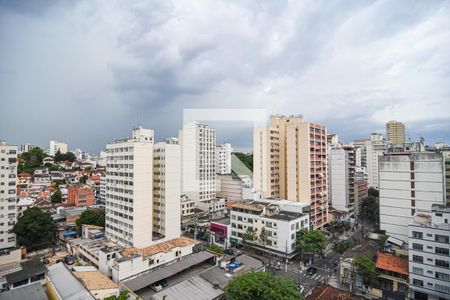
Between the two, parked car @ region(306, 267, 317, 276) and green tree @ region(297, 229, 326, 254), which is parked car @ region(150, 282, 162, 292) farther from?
green tree @ region(297, 229, 326, 254)

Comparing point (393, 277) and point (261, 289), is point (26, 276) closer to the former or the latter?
point (261, 289)

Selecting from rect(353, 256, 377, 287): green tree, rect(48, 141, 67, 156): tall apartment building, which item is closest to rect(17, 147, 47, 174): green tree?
rect(48, 141, 67, 156): tall apartment building

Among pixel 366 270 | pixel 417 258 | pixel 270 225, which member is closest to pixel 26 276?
pixel 270 225

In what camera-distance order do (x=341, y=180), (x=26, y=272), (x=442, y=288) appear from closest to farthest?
(x=442, y=288) → (x=26, y=272) → (x=341, y=180)

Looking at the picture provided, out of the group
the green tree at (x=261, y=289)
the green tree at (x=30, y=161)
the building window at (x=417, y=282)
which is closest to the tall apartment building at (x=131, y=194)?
the green tree at (x=261, y=289)

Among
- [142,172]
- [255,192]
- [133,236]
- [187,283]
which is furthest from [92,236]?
[255,192]
